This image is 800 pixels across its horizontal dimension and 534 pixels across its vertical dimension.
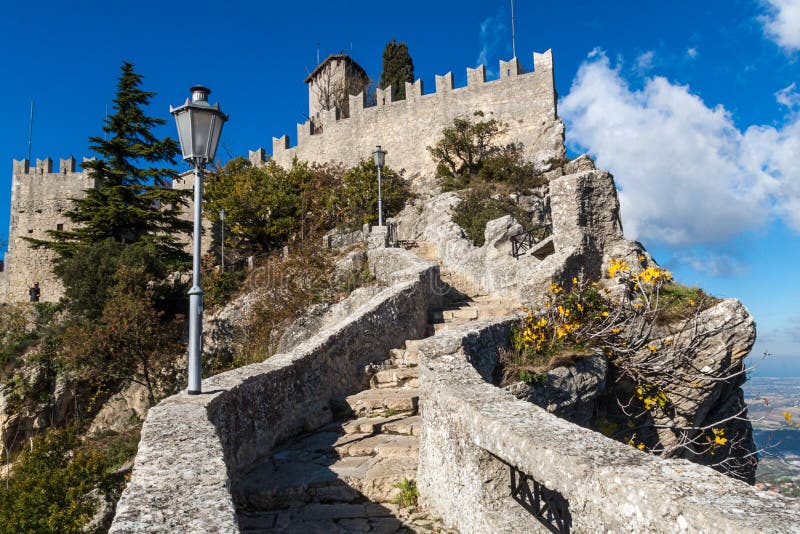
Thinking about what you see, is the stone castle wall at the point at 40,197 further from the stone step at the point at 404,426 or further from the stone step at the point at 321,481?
the stone step at the point at 321,481

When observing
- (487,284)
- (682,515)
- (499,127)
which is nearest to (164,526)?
(682,515)

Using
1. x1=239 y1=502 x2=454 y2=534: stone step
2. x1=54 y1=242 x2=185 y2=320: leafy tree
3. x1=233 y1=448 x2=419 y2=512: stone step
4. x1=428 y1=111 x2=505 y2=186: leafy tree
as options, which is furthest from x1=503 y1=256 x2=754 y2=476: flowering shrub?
x1=428 y1=111 x2=505 y2=186: leafy tree

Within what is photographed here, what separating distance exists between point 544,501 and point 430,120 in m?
31.3

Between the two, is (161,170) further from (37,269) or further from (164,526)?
(164,526)

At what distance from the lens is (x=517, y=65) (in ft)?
100

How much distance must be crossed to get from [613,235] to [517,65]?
2209cm

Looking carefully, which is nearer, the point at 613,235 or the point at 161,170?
the point at 613,235

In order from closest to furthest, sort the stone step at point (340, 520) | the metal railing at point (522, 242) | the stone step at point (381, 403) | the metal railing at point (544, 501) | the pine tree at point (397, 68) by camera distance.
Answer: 1. the metal railing at point (544, 501)
2. the stone step at point (340, 520)
3. the stone step at point (381, 403)
4. the metal railing at point (522, 242)
5. the pine tree at point (397, 68)

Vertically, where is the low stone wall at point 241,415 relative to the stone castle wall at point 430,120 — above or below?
below

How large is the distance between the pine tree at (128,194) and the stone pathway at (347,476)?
20.8 metres

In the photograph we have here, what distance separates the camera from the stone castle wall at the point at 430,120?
29.6 metres

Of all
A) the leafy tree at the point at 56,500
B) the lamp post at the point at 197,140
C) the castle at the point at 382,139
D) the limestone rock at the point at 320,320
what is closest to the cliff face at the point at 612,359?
the limestone rock at the point at 320,320

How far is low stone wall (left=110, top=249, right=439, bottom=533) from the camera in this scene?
2438 millimetres

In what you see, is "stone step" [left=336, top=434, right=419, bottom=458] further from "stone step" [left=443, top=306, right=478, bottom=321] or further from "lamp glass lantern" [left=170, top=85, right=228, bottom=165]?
"stone step" [left=443, top=306, right=478, bottom=321]
